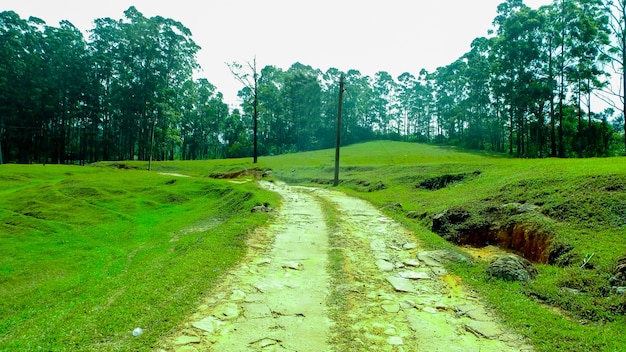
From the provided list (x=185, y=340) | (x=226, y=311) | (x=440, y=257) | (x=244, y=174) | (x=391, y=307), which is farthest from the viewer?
(x=244, y=174)

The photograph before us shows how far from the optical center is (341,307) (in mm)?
5090

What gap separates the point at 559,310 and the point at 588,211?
3.80 m

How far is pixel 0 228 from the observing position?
47.4 feet

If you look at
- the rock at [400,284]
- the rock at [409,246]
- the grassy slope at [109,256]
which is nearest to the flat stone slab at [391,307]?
the rock at [400,284]

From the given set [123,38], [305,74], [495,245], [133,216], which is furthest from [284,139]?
[495,245]

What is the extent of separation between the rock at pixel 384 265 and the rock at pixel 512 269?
66.4 inches

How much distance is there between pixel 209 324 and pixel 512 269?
4878 mm

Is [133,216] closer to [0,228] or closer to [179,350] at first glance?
[0,228]

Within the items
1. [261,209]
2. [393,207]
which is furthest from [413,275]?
[393,207]

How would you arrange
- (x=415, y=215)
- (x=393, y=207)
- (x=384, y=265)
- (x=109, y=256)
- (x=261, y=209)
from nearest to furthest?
(x=384, y=265), (x=109, y=256), (x=415, y=215), (x=261, y=209), (x=393, y=207)

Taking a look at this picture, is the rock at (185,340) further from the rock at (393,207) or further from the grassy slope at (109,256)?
the rock at (393,207)

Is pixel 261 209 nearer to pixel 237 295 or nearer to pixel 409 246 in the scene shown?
pixel 409 246

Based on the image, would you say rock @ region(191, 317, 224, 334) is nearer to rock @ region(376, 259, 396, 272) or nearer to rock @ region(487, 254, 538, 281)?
rock @ region(376, 259, 396, 272)

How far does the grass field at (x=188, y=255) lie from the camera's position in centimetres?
447
